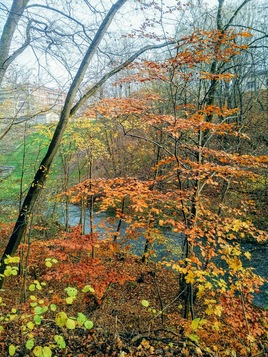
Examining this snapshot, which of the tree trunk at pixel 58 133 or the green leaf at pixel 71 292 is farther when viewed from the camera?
the tree trunk at pixel 58 133

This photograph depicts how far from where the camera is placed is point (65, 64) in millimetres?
4875

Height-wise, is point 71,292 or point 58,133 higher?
point 58,133

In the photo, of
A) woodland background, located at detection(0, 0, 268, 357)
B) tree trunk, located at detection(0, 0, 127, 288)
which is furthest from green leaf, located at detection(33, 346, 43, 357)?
A: tree trunk, located at detection(0, 0, 127, 288)

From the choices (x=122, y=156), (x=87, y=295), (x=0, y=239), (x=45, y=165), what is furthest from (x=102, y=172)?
(x=45, y=165)

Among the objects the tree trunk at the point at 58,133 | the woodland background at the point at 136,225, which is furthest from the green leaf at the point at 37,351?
the tree trunk at the point at 58,133

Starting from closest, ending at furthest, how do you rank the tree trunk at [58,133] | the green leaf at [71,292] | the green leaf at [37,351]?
the green leaf at [37,351], the green leaf at [71,292], the tree trunk at [58,133]

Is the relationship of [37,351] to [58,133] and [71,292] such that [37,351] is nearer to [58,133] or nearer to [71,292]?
[71,292]

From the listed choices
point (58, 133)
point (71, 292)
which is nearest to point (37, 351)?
point (71, 292)

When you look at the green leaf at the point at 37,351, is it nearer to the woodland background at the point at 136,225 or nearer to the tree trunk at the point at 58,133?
the woodland background at the point at 136,225

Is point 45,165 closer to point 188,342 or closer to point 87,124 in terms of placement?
point 188,342

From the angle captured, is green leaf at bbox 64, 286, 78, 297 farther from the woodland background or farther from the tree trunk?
the tree trunk

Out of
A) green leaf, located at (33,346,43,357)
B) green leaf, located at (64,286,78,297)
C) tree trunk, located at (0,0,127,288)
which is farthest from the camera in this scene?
tree trunk, located at (0,0,127,288)

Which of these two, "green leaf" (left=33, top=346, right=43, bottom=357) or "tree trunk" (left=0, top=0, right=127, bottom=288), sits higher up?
"tree trunk" (left=0, top=0, right=127, bottom=288)

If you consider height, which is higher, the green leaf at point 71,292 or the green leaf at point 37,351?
the green leaf at point 71,292
